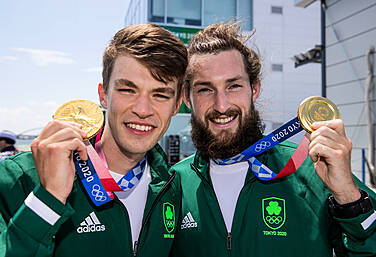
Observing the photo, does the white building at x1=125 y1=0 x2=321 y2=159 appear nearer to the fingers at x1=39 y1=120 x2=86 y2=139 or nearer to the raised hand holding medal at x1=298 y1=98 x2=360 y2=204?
the raised hand holding medal at x1=298 y1=98 x2=360 y2=204

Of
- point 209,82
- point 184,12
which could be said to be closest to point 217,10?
point 184,12

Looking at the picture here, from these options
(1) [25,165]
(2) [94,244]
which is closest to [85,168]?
(1) [25,165]

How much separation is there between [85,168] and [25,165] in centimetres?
35

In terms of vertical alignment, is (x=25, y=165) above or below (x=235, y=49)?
below

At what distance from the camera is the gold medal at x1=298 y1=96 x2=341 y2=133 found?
2139mm

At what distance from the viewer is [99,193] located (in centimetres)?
201

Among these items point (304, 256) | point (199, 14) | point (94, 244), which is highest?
point (199, 14)

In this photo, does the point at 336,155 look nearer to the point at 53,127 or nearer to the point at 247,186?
the point at 247,186

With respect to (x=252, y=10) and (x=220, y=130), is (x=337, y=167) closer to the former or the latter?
(x=220, y=130)

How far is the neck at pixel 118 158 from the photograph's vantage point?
93.0 inches

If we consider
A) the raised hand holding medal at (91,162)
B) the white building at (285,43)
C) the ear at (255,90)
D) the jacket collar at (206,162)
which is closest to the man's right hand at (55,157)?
the raised hand holding medal at (91,162)

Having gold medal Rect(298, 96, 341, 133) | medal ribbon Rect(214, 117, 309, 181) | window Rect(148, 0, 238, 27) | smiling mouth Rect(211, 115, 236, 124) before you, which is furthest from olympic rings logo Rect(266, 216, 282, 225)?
window Rect(148, 0, 238, 27)

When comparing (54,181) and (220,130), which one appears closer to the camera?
(54,181)

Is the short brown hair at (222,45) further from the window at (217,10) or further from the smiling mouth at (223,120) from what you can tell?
the window at (217,10)
